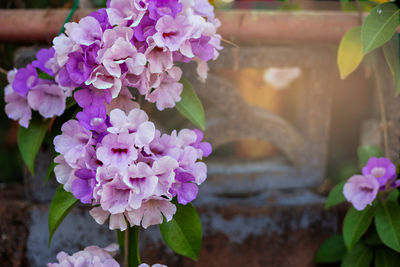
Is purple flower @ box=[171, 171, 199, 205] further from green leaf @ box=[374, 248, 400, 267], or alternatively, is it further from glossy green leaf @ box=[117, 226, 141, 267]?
green leaf @ box=[374, 248, 400, 267]

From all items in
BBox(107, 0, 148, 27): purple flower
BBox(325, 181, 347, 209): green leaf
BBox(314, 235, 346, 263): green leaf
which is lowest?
BBox(314, 235, 346, 263): green leaf

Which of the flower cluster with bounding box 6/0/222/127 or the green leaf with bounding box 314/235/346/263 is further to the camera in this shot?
the green leaf with bounding box 314/235/346/263

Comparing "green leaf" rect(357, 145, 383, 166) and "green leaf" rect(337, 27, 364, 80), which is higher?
"green leaf" rect(337, 27, 364, 80)

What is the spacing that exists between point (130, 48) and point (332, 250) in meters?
0.87

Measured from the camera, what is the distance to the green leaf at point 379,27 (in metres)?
0.91

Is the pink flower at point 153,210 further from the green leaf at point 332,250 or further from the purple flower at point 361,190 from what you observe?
the green leaf at point 332,250

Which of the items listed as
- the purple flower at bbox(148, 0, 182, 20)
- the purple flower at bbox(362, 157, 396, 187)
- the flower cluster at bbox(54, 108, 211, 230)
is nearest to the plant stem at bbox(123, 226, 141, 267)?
the flower cluster at bbox(54, 108, 211, 230)

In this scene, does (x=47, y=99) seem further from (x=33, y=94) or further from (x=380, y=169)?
(x=380, y=169)

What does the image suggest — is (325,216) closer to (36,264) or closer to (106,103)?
(106,103)

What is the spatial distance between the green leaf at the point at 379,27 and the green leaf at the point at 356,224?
0.42m

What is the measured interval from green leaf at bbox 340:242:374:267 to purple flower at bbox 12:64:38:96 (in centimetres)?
97

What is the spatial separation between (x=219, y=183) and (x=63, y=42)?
72cm

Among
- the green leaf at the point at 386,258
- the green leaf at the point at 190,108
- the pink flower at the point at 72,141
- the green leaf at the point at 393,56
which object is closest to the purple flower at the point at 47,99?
the pink flower at the point at 72,141

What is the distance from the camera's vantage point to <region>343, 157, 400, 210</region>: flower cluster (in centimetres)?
98
